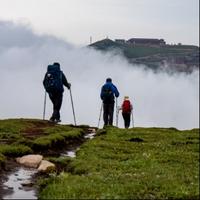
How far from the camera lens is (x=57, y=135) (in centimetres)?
3681

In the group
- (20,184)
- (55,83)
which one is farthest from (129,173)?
(55,83)

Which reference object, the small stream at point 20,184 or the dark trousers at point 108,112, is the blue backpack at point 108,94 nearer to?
the dark trousers at point 108,112

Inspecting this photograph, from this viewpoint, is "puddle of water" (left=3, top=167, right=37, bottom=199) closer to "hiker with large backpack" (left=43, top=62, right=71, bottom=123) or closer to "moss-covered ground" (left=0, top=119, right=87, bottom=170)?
"moss-covered ground" (left=0, top=119, right=87, bottom=170)

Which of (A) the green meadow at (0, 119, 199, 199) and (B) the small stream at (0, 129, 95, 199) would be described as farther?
(B) the small stream at (0, 129, 95, 199)

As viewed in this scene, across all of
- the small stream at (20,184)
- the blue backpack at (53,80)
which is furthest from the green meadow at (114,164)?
the blue backpack at (53,80)

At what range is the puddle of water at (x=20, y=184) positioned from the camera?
2092 cm

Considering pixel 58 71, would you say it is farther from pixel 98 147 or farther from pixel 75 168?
pixel 75 168

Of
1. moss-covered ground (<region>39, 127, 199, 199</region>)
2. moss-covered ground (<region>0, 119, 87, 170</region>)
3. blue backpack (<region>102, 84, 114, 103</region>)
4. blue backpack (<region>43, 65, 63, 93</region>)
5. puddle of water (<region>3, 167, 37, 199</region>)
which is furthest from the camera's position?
blue backpack (<region>102, 84, 114, 103</region>)

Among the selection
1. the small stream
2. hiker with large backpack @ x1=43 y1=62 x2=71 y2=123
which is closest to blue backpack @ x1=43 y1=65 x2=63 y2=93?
hiker with large backpack @ x1=43 y1=62 x2=71 y2=123

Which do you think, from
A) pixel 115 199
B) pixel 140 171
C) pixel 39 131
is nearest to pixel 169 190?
pixel 115 199

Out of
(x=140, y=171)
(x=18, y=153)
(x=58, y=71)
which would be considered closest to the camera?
(x=140, y=171)

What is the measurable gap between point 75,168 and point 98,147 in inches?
299

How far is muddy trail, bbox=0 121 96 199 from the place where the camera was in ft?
71.1

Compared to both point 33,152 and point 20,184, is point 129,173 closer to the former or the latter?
point 20,184
